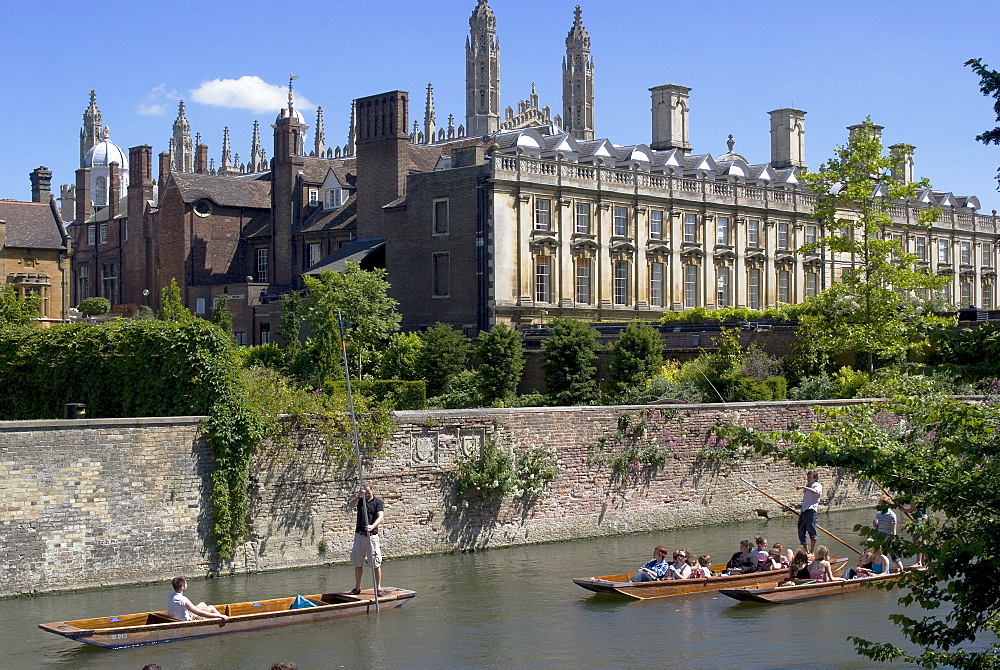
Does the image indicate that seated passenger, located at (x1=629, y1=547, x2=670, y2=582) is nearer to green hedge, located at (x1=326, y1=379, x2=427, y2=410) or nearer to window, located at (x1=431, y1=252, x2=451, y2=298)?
green hedge, located at (x1=326, y1=379, x2=427, y2=410)

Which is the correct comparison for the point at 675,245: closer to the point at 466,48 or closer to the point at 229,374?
the point at 229,374

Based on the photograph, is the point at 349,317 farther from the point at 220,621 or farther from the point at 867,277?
the point at 220,621

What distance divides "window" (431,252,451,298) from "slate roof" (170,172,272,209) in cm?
2185

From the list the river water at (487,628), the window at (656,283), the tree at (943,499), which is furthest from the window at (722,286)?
the tree at (943,499)

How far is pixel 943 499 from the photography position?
39.1ft

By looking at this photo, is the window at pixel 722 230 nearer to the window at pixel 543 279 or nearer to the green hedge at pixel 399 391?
the window at pixel 543 279

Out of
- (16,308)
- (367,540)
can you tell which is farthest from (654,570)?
(16,308)

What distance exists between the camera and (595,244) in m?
57.8

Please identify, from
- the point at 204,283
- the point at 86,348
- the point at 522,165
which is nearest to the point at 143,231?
the point at 204,283

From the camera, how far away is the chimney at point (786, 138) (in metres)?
76.7

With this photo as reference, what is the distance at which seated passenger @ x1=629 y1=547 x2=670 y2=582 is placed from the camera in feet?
71.1

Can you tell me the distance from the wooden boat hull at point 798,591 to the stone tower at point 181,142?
128639 mm

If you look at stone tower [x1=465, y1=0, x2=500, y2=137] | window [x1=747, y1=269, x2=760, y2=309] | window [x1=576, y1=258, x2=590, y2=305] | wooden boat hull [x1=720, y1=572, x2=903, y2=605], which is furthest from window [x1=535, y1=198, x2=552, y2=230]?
stone tower [x1=465, y1=0, x2=500, y2=137]

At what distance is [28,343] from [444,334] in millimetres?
20508
